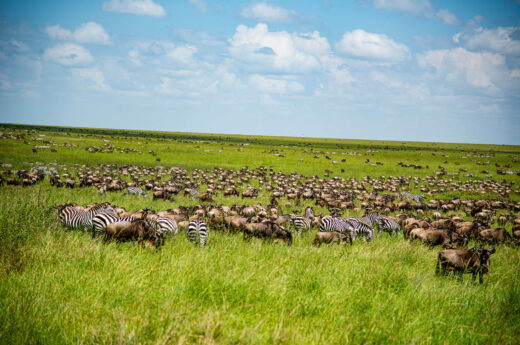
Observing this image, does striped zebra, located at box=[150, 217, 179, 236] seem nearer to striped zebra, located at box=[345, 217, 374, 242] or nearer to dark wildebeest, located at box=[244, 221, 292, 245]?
dark wildebeest, located at box=[244, 221, 292, 245]

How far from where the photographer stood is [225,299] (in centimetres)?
540

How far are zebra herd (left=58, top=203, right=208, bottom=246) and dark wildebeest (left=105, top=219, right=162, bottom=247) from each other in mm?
191

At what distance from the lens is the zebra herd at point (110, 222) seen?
9672 mm

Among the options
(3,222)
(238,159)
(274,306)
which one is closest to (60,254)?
(3,222)

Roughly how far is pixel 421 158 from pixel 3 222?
261 ft

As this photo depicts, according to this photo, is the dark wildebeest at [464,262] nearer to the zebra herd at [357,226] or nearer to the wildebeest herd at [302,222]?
the wildebeest herd at [302,222]

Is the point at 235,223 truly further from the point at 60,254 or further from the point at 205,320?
the point at 205,320

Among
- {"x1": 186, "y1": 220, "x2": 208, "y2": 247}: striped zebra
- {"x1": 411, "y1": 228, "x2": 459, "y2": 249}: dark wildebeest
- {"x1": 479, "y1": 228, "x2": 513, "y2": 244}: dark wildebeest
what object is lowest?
{"x1": 479, "y1": 228, "x2": 513, "y2": 244}: dark wildebeest

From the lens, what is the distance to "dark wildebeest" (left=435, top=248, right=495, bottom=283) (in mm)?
8336

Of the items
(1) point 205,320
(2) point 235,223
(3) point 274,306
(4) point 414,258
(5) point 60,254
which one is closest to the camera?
(1) point 205,320

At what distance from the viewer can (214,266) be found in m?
6.69

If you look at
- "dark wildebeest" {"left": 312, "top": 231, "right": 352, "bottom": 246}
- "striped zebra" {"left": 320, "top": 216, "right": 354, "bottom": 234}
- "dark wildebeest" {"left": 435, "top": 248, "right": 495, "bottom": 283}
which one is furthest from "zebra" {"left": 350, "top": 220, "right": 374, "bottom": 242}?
"dark wildebeest" {"left": 435, "top": 248, "right": 495, "bottom": 283}

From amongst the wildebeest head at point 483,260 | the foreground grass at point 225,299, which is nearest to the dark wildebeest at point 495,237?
the wildebeest head at point 483,260

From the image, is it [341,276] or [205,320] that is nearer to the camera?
[205,320]
